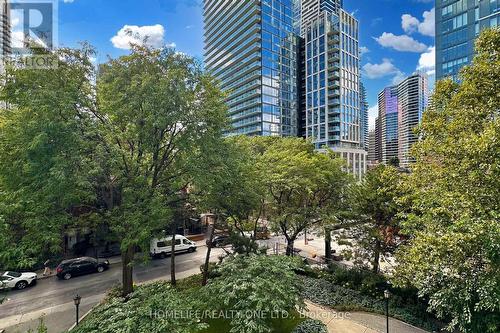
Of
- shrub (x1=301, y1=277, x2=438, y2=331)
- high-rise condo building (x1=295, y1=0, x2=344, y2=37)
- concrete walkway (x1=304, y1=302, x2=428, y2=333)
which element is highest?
high-rise condo building (x1=295, y1=0, x2=344, y2=37)

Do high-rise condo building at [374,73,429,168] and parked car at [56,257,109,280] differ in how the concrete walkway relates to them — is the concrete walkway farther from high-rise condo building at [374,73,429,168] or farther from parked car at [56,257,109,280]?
high-rise condo building at [374,73,429,168]

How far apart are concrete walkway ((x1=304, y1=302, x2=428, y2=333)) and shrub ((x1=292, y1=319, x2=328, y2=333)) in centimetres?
69

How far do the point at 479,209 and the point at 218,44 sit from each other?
88.2 m

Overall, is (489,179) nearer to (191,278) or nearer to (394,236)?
(394,236)

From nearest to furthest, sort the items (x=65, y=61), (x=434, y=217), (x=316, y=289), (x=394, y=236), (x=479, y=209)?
1. (x=479, y=209)
2. (x=434, y=217)
3. (x=65, y=61)
4. (x=394, y=236)
5. (x=316, y=289)

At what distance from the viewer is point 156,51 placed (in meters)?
12.0

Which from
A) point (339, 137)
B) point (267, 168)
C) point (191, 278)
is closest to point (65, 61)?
point (267, 168)

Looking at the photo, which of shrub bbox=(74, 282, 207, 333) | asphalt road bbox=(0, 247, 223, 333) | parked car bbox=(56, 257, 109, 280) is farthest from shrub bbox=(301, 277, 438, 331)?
parked car bbox=(56, 257, 109, 280)

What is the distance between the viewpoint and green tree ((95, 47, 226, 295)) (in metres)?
10.6

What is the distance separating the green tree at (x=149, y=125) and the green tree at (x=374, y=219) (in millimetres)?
8490

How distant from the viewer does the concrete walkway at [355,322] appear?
11008 mm

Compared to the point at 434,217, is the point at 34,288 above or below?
below

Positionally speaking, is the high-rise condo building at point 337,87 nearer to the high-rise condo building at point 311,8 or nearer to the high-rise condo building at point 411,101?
the high-rise condo building at point 311,8

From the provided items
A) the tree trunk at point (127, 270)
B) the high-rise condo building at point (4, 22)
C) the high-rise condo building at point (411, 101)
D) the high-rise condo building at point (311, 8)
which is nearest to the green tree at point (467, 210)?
the tree trunk at point (127, 270)
